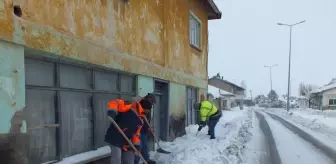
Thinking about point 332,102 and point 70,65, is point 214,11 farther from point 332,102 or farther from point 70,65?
point 332,102

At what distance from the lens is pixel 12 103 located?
12.3 feet

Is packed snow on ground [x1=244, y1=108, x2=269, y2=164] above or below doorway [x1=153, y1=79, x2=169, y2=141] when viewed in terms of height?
below

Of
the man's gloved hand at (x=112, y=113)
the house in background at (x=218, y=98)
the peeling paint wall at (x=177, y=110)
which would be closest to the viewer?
the man's gloved hand at (x=112, y=113)

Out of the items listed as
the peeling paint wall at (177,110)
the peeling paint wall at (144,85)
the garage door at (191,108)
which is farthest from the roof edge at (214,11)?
the peeling paint wall at (144,85)

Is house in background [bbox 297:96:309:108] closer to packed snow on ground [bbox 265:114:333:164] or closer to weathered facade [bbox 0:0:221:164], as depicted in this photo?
packed snow on ground [bbox 265:114:333:164]

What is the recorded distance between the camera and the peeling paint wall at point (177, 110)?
33.3 feet

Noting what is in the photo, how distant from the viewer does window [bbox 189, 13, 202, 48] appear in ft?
42.1

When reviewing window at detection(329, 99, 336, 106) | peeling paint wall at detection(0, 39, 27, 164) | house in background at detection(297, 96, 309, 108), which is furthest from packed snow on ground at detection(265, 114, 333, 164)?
house in background at detection(297, 96, 309, 108)

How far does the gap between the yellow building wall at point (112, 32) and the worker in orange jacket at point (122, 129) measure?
40.7 inches

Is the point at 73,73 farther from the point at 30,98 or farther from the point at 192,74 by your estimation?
the point at 192,74

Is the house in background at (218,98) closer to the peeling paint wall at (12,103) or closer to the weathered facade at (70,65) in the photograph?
the weathered facade at (70,65)

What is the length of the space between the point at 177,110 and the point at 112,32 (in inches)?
205

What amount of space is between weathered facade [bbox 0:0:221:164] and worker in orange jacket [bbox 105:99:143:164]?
738mm

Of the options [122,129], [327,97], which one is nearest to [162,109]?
[122,129]
